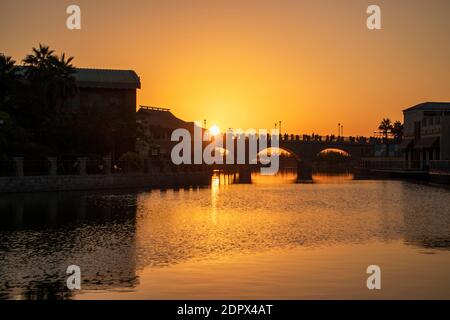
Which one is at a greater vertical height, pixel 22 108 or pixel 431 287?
pixel 22 108

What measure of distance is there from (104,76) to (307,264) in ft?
224

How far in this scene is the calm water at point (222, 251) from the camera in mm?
14453

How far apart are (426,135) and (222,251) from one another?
73.1 m

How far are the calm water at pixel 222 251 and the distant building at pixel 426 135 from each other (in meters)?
45.4

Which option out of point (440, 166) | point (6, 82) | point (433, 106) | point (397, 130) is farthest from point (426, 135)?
point (397, 130)

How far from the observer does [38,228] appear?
84.6 feet

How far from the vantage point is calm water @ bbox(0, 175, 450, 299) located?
569 inches

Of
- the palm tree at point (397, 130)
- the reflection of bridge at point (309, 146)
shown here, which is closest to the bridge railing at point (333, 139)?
the reflection of bridge at point (309, 146)

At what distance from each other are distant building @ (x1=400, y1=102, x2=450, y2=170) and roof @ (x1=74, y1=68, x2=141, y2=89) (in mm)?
38720

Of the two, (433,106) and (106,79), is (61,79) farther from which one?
(433,106)

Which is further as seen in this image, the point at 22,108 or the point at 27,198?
the point at 22,108

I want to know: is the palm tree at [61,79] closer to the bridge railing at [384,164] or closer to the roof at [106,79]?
the roof at [106,79]
